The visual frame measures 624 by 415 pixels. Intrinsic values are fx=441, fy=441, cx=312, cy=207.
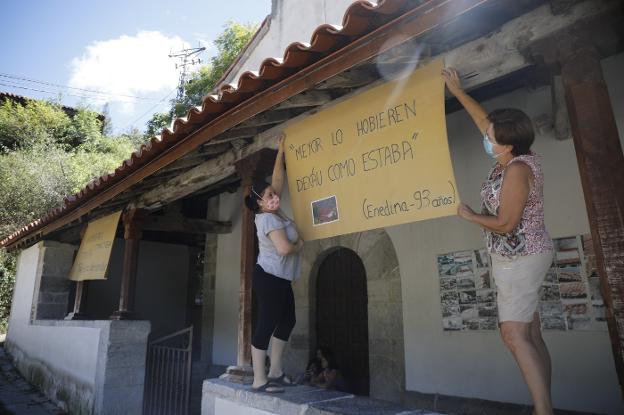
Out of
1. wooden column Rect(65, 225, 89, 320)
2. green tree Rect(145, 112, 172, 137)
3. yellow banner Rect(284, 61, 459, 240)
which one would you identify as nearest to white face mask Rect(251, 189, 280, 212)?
yellow banner Rect(284, 61, 459, 240)

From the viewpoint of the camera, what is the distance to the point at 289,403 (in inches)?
104

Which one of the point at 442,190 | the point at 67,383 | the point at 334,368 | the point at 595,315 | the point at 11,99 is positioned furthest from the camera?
the point at 11,99

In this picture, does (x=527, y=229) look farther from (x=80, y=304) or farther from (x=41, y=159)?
(x=41, y=159)

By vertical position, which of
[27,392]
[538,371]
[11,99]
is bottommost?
[27,392]

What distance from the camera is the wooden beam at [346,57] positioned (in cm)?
195

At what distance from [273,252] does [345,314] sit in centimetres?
277

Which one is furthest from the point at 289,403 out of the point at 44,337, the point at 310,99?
the point at 44,337

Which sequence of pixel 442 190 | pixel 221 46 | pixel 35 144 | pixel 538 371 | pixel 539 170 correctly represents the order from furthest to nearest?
1. pixel 221 46
2. pixel 35 144
3. pixel 442 190
4. pixel 539 170
5. pixel 538 371

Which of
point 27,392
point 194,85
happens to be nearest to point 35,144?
point 194,85

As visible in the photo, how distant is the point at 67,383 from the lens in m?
5.97

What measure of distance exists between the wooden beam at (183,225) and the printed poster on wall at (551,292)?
154 inches

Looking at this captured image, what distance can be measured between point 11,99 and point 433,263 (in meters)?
24.8

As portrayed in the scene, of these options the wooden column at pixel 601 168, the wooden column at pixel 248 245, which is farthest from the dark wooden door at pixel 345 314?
the wooden column at pixel 601 168

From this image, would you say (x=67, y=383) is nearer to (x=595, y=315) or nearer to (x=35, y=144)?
(x=595, y=315)
